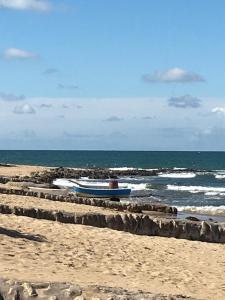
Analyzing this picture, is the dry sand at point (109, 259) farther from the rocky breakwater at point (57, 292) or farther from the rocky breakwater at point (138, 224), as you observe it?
the rocky breakwater at point (57, 292)

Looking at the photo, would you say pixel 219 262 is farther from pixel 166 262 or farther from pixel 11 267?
pixel 11 267

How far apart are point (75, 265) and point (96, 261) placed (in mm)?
884

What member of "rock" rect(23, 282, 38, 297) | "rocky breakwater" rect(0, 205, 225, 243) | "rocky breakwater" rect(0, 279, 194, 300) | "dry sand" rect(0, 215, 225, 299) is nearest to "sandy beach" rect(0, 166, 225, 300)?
"dry sand" rect(0, 215, 225, 299)

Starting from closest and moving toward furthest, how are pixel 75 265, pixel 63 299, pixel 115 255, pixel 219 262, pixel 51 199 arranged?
1. pixel 63 299
2. pixel 75 265
3. pixel 115 255
4. pixel 219 262
5. pixel 51 199

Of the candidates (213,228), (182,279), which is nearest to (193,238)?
(213,228)

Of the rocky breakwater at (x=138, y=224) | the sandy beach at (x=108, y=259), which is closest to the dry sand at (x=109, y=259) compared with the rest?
the sandy beach at (x=108, y=259)

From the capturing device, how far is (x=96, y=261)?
11859mm

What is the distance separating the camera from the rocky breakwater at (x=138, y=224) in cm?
1689

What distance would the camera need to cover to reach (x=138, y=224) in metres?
17.7

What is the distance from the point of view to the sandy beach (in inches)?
386

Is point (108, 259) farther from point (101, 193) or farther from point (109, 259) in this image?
point (101, 193)

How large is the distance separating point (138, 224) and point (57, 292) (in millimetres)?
10979

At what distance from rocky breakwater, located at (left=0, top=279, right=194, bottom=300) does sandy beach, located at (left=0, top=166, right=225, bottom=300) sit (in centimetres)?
106

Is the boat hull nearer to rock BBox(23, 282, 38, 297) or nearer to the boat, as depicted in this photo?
the boat
